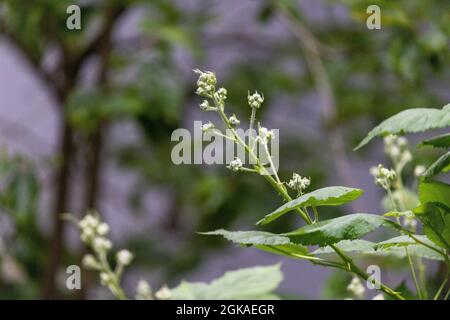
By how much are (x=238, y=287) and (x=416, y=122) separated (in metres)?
0.20

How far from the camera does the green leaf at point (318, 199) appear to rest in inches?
11.9

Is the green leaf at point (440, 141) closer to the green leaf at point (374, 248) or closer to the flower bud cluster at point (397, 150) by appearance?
the green leaf at point (374, 248)

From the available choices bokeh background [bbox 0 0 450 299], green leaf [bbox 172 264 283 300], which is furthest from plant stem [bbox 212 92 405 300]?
bokeh background [bbox 0 0 450 299]

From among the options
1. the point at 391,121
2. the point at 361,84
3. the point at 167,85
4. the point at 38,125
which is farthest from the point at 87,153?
the point at 391,121

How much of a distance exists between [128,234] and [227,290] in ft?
4.87

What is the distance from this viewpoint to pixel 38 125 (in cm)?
227

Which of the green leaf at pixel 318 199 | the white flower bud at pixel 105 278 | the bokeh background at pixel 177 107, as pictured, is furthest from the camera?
the bokeh background at pixel 177 107

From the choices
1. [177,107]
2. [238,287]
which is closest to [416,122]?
[238,287]

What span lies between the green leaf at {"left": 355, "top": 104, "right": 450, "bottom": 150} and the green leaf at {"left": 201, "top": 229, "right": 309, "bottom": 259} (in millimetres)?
62

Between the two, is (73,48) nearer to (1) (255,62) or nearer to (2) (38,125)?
(1) (255,62)

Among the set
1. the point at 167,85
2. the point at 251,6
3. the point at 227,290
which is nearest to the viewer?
the point at 227,290

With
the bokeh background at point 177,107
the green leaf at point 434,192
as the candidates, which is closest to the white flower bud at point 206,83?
the green leaf at point 434,192

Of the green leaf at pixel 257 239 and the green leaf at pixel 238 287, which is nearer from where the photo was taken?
the green leaf at pixel 257 239

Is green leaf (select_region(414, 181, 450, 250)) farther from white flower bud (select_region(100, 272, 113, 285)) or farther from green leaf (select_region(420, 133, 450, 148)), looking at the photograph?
white flower bud (select_region(100, 272, 113, 285))
